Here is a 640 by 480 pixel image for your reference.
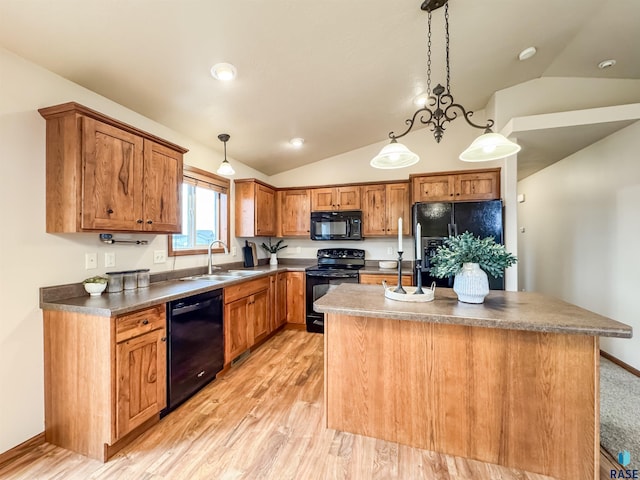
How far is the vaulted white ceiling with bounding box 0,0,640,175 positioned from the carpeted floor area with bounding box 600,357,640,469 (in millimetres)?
2768

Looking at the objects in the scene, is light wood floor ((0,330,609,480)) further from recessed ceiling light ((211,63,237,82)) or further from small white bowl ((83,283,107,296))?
recessed ceiling light ((211,63,237,82))

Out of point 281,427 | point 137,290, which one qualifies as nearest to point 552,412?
point 281,427

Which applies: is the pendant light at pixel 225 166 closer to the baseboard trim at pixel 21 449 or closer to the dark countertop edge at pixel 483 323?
the dark countertop edge at pixel 483 323

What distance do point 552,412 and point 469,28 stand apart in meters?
2.65

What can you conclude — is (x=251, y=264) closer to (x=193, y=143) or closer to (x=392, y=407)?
(x=193, y=143)

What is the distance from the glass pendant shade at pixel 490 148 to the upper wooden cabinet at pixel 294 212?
2.57 m

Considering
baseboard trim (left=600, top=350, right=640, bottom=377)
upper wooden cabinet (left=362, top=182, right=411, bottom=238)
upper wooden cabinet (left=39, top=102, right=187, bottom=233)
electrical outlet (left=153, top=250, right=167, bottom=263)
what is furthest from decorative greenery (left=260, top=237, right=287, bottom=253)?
A: baseboard trim (left=600, top=350, right=640, bottom=377)

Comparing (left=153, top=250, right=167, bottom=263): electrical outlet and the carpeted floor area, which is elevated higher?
(left=153, top=250, right=167, bottom=263): electrical outlet

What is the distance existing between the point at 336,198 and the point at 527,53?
2508mm

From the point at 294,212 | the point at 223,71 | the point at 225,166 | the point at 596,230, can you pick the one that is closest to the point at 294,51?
the point at 223,71

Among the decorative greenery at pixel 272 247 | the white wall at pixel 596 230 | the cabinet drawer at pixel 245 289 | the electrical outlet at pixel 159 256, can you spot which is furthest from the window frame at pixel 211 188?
the white wall at pixel 596 230

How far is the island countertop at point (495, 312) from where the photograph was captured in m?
1.28

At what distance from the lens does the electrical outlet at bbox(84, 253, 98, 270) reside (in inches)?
77.6

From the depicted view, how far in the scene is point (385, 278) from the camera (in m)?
3.50
